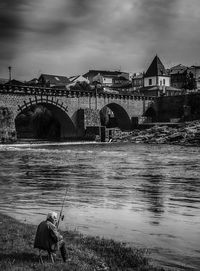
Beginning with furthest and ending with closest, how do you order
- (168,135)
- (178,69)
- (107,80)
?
(107,80), (178,69), (168,135)

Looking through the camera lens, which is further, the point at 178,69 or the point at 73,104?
the point at 178,69

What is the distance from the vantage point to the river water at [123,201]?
12301 millimetres

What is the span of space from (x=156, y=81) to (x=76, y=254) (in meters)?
135

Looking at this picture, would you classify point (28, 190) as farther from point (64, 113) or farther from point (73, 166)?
point (64, 113)

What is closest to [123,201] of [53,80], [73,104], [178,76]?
[73,104]

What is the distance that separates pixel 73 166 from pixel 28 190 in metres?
12.5

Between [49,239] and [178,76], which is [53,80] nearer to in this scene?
[178,76]

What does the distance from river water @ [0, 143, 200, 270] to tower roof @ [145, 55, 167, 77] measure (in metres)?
112

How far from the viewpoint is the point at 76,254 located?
10117 millimetres

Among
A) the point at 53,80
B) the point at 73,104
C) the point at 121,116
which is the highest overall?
the point at 53,80

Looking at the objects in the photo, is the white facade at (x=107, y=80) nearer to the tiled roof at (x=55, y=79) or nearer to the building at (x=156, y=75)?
the building at (x=156, y=75)

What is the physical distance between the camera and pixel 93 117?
266ft

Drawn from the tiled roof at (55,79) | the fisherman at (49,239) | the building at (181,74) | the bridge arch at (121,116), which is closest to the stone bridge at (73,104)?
the bridge arch at (121,116)

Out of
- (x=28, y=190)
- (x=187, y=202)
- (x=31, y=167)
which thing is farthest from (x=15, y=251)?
(x=31, y=167)
